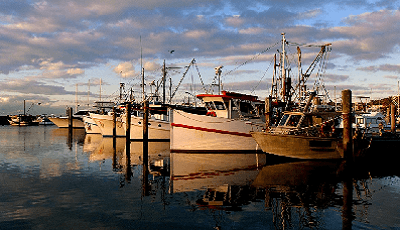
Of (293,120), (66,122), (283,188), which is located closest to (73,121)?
(66,122)

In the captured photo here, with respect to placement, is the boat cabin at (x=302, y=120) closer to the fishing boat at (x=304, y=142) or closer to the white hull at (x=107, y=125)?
the fishing boat at (x=304, y=142)

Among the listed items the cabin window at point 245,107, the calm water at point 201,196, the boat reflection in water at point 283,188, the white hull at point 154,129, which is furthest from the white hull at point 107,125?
the boat reflection in water at point 283,188

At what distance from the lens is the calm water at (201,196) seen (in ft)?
38.8

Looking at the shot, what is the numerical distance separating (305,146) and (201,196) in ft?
41.5

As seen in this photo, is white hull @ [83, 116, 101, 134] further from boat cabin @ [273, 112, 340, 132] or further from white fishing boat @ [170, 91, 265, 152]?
boat cabin @ [273, 112, 340, 132]

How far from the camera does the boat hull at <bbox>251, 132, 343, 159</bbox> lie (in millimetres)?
24922

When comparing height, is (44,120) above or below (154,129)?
above

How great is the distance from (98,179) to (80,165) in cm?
641

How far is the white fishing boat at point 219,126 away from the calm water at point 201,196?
230 inches

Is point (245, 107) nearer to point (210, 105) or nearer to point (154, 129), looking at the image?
point (210, 105)

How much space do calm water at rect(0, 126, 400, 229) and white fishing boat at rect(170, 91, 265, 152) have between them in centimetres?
585

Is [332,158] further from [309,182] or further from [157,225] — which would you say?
[157,225]

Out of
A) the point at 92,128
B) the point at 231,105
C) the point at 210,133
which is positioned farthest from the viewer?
the point at 92,128

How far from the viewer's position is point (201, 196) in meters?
15.6
